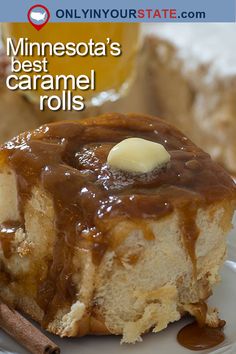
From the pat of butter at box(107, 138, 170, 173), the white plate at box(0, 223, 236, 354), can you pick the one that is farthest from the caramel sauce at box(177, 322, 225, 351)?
the pat of butter at box(107, 138, 170, 173)

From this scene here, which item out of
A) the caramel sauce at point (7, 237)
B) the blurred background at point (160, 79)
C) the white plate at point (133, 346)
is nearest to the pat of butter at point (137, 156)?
the caramel sauce at point (7, 237)

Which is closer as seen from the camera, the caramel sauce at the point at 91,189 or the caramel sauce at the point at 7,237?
the caramel sauce at the point at 91,189

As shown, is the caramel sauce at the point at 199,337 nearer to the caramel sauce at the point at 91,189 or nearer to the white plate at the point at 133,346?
the white plate at the point at 133,346
